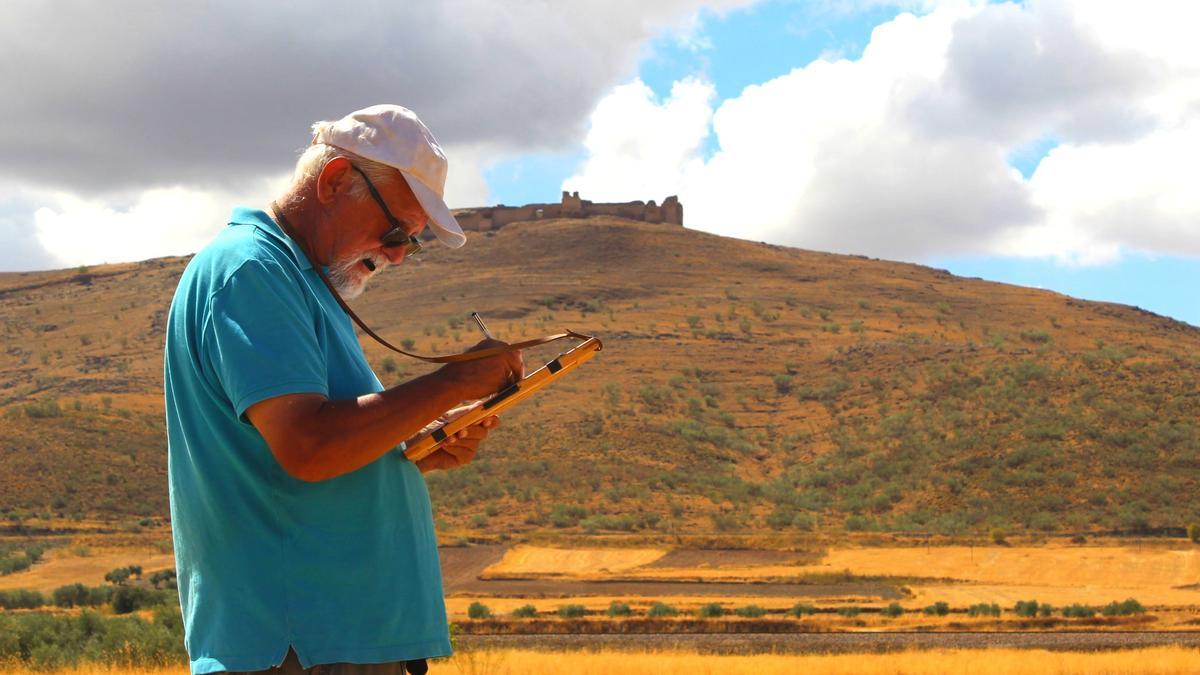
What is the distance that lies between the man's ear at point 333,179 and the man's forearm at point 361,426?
480 millimetres

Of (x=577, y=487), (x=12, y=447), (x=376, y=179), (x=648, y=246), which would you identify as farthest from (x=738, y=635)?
(x=648, y=246)

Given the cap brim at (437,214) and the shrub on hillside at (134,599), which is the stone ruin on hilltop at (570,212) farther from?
the cap brim at (437,214)

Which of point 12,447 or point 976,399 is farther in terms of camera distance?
point 976,399

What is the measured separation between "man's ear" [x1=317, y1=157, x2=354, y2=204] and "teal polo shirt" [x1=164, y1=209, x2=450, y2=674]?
0.17 meters

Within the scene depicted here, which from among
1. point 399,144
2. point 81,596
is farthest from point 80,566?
point 399,144

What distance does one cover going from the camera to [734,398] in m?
71.9

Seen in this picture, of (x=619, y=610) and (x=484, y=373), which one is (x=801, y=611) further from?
(x=484, y=373)

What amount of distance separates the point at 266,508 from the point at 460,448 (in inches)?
27.5

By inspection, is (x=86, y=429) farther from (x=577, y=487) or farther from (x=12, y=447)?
(x=577, y=487)

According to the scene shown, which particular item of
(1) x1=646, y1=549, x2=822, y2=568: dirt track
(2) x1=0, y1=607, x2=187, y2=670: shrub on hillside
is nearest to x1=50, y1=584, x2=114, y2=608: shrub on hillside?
(2) x1=0, y1=607, x2=187, y2=670: shrub on hillside

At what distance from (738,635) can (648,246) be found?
81.8 meters

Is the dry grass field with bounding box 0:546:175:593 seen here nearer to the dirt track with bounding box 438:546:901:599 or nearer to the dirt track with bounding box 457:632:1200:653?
the dirt track with bounding box 438:546:901:599

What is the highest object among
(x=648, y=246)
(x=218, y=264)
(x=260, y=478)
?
(x=648, y=246)

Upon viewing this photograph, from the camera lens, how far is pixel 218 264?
2676 mm
